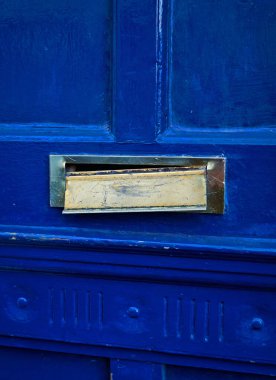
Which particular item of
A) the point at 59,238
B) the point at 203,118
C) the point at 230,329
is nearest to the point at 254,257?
the point at 230,329

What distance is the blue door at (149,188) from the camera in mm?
1128

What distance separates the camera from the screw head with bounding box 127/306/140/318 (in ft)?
3.98

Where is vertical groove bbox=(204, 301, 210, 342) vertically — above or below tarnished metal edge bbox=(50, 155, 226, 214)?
below

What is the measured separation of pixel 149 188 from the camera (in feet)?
3.74

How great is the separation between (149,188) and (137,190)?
26mm

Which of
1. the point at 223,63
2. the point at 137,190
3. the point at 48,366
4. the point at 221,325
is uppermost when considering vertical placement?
the point at 223,63

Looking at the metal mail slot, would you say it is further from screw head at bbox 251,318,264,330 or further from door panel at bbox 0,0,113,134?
screw head at bbox 251,318,264,330

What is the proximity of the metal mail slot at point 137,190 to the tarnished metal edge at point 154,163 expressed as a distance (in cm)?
2

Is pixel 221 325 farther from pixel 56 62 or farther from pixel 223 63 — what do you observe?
pixel 56 62

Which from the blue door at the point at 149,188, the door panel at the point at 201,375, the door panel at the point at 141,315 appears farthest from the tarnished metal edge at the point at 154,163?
the door panel at the point at 201,375

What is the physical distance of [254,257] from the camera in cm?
112

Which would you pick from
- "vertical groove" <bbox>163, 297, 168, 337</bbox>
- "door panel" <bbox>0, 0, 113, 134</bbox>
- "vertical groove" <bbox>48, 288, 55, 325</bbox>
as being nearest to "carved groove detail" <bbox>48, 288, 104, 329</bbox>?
"vertical groove" <bbox>48, 288, 55, 325</bbox>

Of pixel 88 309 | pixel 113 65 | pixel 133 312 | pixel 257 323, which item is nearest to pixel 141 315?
pixel 133 312

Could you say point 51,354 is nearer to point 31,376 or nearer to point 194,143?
point 31,376
